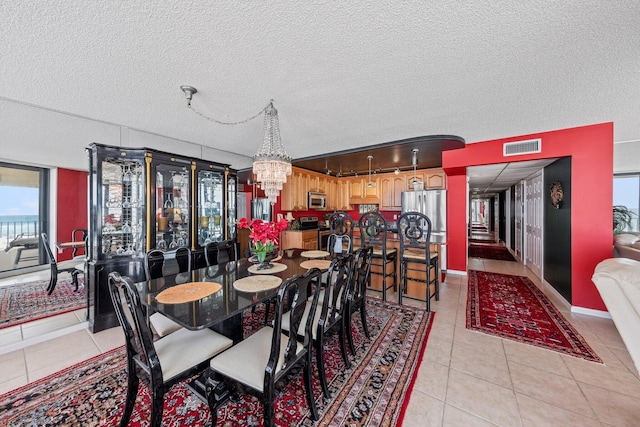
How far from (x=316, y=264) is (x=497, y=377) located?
5.74 ft

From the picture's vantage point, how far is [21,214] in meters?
4.67

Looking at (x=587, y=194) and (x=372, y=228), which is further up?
(x=587, y=194)

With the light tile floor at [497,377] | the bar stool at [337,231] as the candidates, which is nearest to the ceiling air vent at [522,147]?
the light tile floor at [497,377]

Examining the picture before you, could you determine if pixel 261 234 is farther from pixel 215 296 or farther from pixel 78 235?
pixel 78 235

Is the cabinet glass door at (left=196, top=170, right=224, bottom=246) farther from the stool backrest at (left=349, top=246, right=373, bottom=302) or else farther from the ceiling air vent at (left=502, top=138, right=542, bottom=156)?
the ceiling air vent at (left=502, top=138, right=542, bottom=156)

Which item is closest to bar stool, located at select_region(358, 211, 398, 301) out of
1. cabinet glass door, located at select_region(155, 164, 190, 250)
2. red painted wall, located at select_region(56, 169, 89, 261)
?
cabinet glass door, located at select_region(155, 164, 190, 250)

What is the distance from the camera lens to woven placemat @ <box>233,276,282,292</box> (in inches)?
69.0

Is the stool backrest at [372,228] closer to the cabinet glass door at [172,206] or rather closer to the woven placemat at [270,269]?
the woven placemat at [270,269]

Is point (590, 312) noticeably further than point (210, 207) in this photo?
No

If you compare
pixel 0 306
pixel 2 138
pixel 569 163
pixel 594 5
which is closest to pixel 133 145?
pixel 2 138

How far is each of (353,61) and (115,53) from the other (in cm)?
168

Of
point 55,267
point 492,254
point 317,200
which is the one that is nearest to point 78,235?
point 55,267

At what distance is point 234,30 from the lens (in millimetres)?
1451

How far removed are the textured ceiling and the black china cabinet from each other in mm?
571
